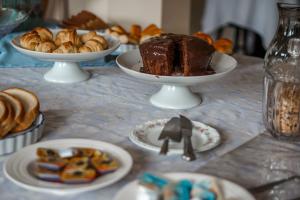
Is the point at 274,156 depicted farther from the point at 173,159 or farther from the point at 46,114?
the point at 46,114

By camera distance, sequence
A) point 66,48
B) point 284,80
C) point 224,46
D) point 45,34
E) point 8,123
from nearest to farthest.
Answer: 1. point 8,123
2. point 284,80
3. point 66,48
4. point 45,34
5. point 224,46

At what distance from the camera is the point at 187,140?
34.1 inches

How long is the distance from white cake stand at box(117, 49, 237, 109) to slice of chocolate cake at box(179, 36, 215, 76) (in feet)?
0.11

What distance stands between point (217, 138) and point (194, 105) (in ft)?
0.74

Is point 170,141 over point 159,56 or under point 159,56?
under

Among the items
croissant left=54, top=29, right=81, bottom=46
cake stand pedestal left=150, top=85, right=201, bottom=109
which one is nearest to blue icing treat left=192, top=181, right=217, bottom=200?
cake stand pedestal left=150, top=85, right=201, bottom=109

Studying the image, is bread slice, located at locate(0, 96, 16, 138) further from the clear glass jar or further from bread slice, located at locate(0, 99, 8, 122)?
the clear glass jar

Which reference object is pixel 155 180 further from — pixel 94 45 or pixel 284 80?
pixel 94 45

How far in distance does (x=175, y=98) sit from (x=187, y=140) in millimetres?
273

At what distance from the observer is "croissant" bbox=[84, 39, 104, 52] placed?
1.27 metres

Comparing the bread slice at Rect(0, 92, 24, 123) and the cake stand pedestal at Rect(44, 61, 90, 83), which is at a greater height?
the bread slice at Rect(0, 92, 24, 123)

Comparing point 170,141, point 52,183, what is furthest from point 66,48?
point 52,183

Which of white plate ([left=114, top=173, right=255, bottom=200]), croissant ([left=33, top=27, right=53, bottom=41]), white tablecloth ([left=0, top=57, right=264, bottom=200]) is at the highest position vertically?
croissant ([left=33, top=27, right=53, bottom=41])

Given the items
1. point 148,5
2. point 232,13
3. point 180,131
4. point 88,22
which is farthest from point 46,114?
point 232,13
